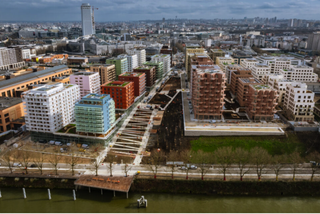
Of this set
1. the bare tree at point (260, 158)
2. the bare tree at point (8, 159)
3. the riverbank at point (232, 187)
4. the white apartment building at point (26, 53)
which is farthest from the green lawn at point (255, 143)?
the white apartment building at point (26, 53)

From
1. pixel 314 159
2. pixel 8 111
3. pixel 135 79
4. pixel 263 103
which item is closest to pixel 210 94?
pixel 263 103

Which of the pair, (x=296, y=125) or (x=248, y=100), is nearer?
(x=296, y=125)

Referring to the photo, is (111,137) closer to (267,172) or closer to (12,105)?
(12,105)

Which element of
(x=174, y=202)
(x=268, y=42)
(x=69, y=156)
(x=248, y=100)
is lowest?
(x=174, y=202)

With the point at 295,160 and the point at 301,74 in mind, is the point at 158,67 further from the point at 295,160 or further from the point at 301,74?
the point at 295,160

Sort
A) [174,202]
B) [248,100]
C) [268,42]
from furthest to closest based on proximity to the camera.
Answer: [268,42], [248,100], [174,202]

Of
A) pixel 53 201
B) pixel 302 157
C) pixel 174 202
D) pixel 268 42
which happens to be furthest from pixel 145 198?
pixel 268 42

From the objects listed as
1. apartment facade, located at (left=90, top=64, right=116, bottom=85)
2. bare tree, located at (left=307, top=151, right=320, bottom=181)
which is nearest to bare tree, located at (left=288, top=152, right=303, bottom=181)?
bare tree, located at (left=307, top=151, right=320, bottom=181)
